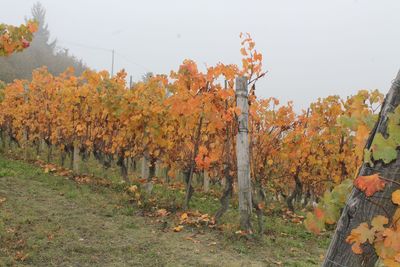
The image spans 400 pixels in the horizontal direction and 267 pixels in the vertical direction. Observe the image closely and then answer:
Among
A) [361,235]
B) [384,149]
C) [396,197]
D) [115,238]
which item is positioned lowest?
[115,238]

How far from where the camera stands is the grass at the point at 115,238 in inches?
182

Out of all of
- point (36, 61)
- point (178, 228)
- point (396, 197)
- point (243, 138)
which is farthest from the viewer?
point (36, 61)

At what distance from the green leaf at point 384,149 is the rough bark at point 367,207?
2.0 inches

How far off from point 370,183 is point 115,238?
15.1 ft

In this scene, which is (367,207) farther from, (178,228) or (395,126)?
(178,228)

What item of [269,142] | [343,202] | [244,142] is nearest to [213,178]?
[269,142]

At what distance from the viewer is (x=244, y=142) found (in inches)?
219

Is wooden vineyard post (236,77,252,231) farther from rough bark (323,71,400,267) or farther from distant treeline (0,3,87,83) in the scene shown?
distant treeline (0,3,87,83)

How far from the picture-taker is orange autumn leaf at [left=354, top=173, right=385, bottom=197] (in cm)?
129

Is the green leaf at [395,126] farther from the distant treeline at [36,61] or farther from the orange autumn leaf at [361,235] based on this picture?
the distant treeline at [36,61]

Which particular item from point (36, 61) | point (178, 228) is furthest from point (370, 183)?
point (36, 61)

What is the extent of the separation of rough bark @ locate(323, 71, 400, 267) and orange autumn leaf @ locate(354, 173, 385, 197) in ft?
0.19

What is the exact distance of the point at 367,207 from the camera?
1.38 meters

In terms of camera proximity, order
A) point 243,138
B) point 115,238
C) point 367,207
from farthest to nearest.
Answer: point 243,138 → point 115,238 → point 367,207
